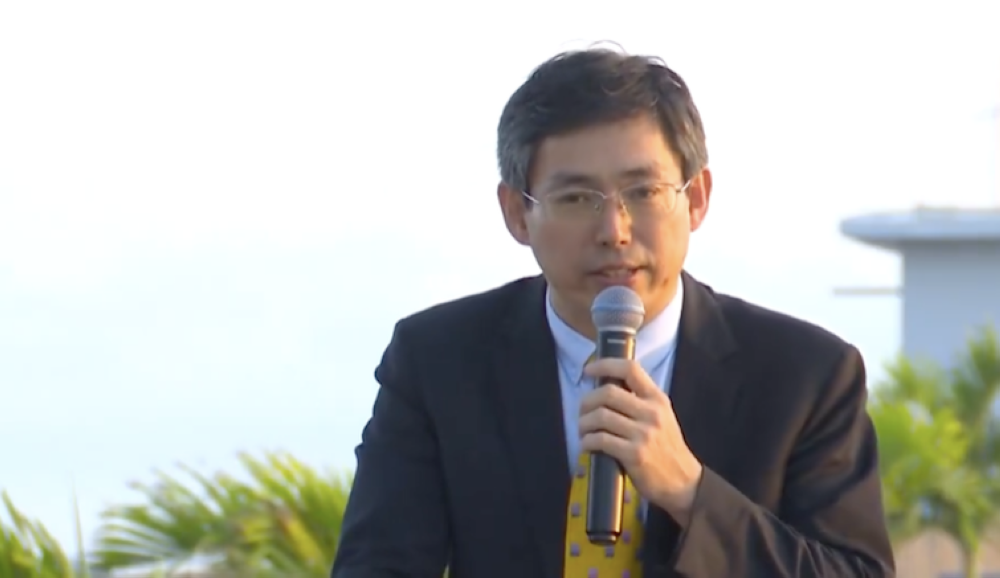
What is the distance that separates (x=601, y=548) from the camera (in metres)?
3.18

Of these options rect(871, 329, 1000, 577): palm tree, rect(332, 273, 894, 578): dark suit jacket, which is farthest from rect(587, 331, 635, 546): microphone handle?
rect(871, 329, 1000, 577): palm tree

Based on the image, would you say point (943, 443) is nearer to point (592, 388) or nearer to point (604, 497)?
point (592, 388)

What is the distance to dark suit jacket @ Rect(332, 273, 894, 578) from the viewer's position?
317 cm

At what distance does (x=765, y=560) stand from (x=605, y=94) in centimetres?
84

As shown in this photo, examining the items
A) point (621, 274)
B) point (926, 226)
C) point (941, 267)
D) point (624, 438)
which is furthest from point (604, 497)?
point (941, 267)

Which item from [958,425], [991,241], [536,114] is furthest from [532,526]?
[991,241]

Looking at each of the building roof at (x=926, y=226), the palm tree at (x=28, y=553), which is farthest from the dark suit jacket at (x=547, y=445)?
the building roof at (x=926, y=226)

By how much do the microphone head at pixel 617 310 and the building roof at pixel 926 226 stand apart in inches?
744

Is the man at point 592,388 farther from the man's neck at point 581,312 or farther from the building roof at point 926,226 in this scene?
the building roof at point 926,226

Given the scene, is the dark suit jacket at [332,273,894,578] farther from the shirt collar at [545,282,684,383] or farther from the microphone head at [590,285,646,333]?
the microphone head at [590,285,646,333]

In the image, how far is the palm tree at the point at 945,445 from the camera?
1160cm

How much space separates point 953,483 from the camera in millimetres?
11961

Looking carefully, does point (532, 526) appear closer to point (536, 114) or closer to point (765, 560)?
point (765, 560)

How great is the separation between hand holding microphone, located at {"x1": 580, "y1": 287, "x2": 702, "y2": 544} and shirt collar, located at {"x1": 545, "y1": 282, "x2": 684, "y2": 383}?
39cm
